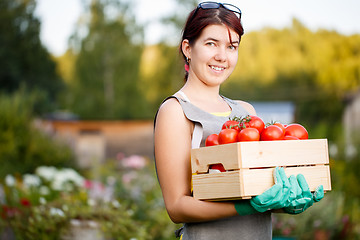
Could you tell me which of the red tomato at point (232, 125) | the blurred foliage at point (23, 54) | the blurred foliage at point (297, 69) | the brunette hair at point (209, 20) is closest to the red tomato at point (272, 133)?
the red tomato at point (232, 125)

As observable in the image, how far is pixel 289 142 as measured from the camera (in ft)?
6.45

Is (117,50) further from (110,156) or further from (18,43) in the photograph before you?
(110,156)

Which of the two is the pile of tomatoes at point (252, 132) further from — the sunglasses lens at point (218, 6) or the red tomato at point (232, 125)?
the sunglasses lens at point (218, 6)

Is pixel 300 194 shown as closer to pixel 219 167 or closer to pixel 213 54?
pixel 219 167

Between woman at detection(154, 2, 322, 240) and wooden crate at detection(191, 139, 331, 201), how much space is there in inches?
2.4

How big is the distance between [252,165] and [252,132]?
0.17 metres

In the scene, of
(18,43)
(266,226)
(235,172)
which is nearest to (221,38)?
(235,172)

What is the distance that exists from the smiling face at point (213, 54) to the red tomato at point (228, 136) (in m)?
0.40

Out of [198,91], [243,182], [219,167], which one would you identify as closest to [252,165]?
[243,182]

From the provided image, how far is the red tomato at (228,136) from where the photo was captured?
6.49ft

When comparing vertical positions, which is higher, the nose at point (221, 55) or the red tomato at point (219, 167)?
the nose at point (221, 55)

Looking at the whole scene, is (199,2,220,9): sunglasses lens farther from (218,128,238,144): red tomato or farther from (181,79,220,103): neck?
(218,128,238,144): red tomato

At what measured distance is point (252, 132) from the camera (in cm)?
198

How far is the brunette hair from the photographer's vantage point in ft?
7.40
